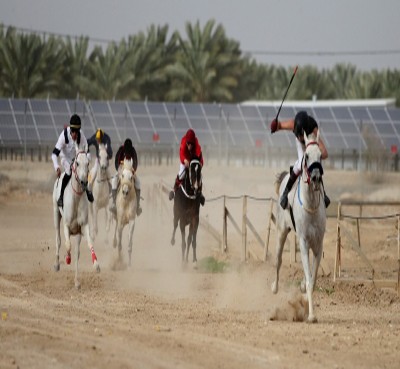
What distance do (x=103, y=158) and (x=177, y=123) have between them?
31.7m

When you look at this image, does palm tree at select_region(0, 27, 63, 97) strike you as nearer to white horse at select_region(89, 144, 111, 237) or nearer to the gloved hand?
white horse at select_region(89, 144, 111, 237)

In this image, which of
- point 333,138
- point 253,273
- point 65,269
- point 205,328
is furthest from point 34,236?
point 333,138

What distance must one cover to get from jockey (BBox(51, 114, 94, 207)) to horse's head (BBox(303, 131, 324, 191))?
6424 millimetres

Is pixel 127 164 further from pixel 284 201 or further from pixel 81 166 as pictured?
pixel 284 201

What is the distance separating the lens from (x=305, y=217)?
56.7 ft

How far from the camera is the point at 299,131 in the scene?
17375 mm

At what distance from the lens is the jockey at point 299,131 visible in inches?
672

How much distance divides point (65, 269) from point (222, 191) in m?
24.2

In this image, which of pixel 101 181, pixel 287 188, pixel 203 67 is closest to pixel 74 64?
pixel 203 67

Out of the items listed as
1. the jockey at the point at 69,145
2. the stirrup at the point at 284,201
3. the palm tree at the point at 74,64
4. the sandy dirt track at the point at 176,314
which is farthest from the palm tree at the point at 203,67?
the stirrup at the point at 284,201

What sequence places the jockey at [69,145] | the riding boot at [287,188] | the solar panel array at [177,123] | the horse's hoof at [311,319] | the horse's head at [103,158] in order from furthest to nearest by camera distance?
1. the solar panel array at [177,123]
2. the horse's head at [103,158]
3. the jockey at [69,145]
4. the riding boot at [287,188]
5. the horse's hoof at [311,319]

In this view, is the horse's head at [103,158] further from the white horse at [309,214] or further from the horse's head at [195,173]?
the white horse at [309,214]

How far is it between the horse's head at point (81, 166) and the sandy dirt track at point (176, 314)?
1.79 metres

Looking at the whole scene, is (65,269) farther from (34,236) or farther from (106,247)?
(34,236)
